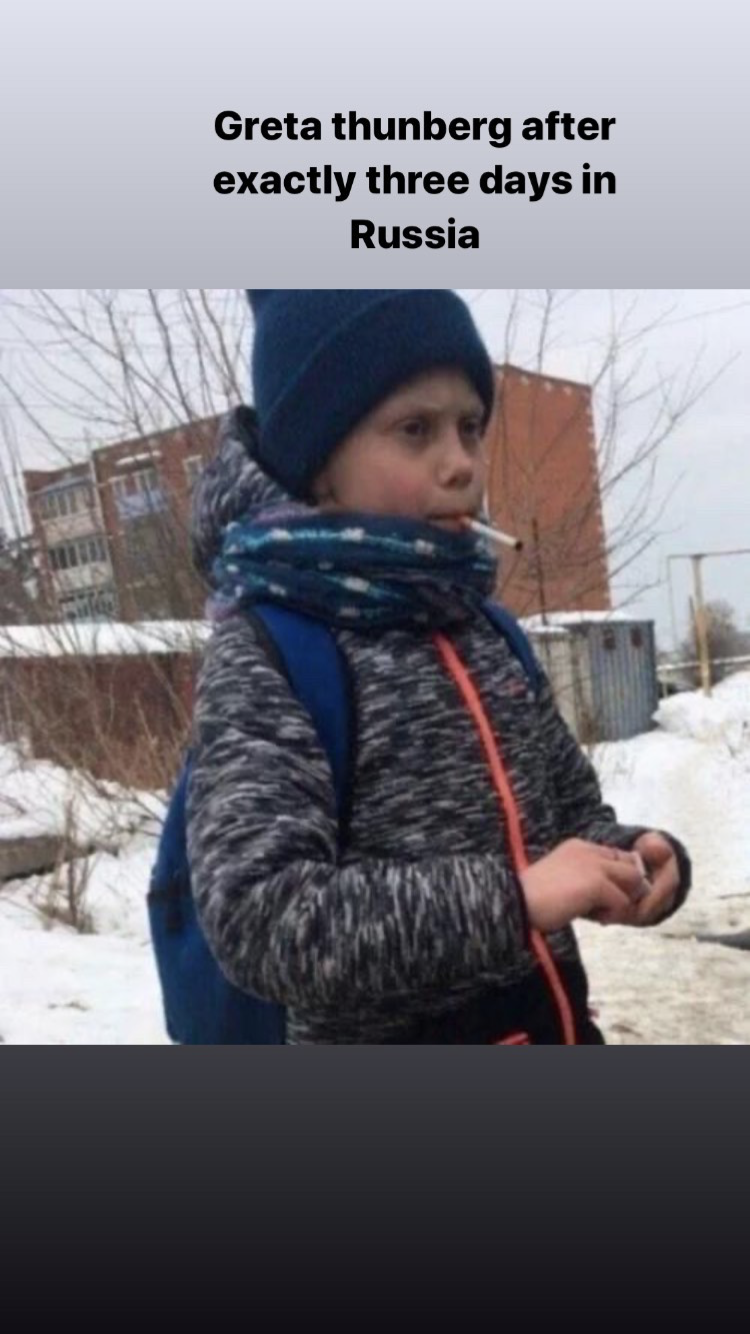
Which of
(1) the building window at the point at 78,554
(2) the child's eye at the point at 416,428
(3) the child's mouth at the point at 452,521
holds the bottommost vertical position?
(3) the child's mouth at the point at 452,521

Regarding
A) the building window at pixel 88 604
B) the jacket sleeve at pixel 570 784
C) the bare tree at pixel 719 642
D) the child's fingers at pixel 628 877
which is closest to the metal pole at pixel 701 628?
the bare tree at pixel 719 642

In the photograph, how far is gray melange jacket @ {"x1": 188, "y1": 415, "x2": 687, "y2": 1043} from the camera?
0.55 meters

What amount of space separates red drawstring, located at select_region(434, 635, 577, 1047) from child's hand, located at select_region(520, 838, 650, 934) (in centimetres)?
4

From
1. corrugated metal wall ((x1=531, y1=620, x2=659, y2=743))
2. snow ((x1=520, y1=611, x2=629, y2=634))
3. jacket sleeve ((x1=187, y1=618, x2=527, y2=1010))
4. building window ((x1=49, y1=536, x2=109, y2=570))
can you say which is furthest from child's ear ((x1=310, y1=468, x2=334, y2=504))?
building window ((x1=49, y1=536, x2=109, y2=570))

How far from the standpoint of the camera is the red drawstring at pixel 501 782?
633 millimetres

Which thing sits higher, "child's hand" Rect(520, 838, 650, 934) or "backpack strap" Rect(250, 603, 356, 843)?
"backpack strap" Rect(250, 603, 356, 843)

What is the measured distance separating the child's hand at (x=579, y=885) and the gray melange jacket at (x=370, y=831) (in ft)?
0.04

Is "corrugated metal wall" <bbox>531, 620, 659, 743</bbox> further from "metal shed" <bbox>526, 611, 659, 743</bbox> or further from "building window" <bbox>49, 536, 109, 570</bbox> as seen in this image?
"building window" <bbox>49, 536, 109, 570</bbox>

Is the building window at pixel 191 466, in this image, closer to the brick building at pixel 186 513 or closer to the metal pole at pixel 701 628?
the brick building at pixel 186 513

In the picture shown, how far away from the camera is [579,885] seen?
57 centimetres

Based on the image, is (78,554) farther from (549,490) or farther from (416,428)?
(416,428)

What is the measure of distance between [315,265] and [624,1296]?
0.70 metres

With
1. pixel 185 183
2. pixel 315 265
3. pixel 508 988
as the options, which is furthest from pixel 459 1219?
pixel 185 183

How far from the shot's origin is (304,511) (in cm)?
65
